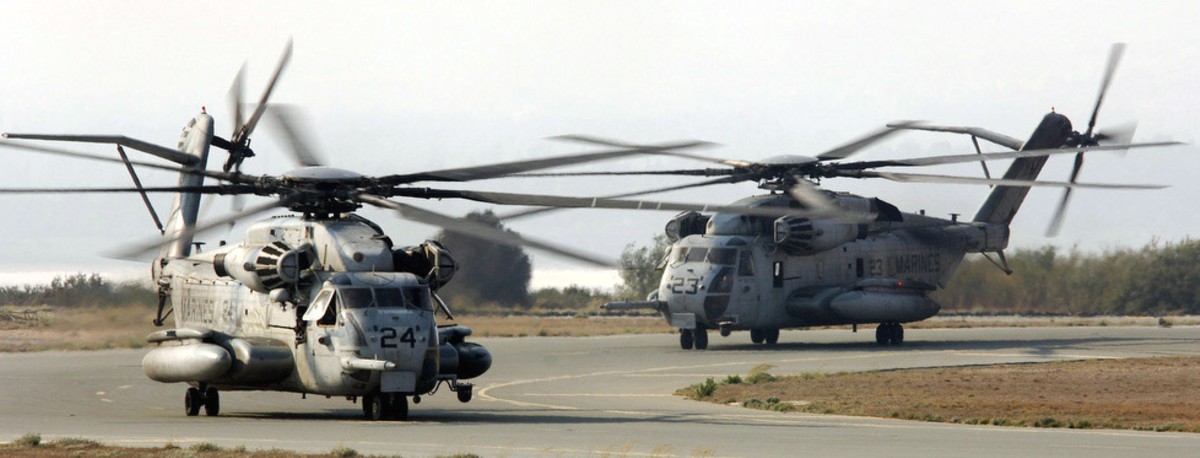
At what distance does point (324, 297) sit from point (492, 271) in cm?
4169

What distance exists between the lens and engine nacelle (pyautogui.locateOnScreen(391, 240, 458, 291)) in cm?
2522

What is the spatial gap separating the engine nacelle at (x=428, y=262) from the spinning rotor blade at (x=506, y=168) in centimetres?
156

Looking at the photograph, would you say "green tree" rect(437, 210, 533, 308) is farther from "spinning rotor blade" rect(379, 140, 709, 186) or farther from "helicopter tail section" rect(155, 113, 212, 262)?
"spinning rotor blade" rect(379, 140, 709, 186)

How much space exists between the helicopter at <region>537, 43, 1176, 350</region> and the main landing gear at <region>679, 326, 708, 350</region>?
0.13ft

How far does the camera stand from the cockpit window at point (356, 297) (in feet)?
78.7

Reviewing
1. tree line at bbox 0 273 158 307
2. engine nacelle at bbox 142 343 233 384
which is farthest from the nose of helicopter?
engine nacelle at bbox 142 343 233 384

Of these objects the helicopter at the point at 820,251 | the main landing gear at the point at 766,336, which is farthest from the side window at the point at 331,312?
the main landing gear at the point at 766,336

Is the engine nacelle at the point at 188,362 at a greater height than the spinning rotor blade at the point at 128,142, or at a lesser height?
lesser

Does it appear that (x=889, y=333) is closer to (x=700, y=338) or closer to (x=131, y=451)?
(x=700, y=338)

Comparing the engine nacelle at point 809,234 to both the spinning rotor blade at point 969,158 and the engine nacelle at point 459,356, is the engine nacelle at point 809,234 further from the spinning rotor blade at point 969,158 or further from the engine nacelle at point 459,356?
the engine nacelle at point 459,356

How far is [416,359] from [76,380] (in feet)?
51.3

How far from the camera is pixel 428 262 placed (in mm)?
25453

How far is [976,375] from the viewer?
33406 millimetres

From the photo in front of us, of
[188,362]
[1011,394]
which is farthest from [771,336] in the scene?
[188,362]
